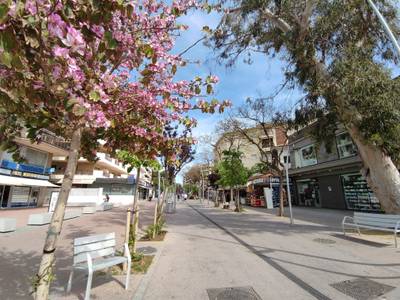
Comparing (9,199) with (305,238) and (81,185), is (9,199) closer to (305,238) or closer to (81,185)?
(81,185)

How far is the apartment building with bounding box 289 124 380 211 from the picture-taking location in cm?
1867

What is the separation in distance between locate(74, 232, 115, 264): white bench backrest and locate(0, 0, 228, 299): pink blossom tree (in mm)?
1435

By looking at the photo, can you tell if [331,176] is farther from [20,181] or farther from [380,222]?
[20,181]

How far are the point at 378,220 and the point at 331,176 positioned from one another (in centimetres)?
1544

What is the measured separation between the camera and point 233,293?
4387mm

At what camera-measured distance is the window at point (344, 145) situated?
19.3 metres

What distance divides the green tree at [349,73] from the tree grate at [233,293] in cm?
744

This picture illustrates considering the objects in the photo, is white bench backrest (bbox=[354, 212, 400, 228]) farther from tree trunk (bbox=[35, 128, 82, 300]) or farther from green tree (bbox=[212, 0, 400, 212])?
tree trunk (bbox=[35, 128, 82, 300])

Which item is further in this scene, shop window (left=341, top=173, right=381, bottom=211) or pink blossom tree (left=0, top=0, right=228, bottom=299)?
shop window (left=341, top=173, right=381, bottom=211)

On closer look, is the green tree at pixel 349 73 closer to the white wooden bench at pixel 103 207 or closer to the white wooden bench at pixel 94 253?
the white wooden bench at pixel 94 253

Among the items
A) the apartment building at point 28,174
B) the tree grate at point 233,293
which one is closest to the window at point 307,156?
the tree grate at point 233,293

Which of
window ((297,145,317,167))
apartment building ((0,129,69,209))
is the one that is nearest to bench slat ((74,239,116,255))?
apartment building ((0,129,69,209))

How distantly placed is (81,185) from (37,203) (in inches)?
414

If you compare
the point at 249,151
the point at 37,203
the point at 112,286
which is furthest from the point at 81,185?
the point at 112,286
